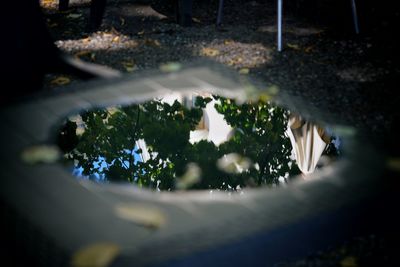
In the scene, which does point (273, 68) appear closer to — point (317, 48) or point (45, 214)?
point (317, 48)

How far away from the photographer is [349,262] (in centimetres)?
171

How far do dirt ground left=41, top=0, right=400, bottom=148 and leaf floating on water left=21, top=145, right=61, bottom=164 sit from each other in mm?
1522

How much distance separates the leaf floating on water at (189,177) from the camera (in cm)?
198

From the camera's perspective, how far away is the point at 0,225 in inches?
63.9

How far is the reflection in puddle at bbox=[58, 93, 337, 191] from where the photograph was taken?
6.74 feet

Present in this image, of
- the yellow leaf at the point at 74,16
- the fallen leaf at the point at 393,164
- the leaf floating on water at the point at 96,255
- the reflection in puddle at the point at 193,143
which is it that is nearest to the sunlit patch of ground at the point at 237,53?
the reflection in puddle at the point at 193,143

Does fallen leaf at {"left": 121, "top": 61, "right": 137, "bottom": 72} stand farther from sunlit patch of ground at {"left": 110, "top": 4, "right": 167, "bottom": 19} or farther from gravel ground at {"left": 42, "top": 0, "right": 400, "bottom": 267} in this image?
sunlit patch of ground at {"left": 110, "top": 4, "right": 167, "bottom": 19}

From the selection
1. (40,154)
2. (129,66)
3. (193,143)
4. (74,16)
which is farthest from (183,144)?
A: (74,16)

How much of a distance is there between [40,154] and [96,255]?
0.73m

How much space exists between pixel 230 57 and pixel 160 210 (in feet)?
8.58

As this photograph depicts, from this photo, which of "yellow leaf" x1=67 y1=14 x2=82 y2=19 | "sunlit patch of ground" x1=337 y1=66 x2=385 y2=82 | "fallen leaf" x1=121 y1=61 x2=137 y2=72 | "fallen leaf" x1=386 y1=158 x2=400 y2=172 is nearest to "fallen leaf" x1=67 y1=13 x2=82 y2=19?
"yellow leaf" x1=67 y1=14 x2=82 y2=19

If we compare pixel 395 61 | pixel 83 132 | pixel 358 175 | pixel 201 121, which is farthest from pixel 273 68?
pixel 358 175

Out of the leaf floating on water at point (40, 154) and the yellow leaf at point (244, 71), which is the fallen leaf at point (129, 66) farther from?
the leaf floating on water at point (40, 154)

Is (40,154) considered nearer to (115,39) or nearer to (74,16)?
(115,39)
